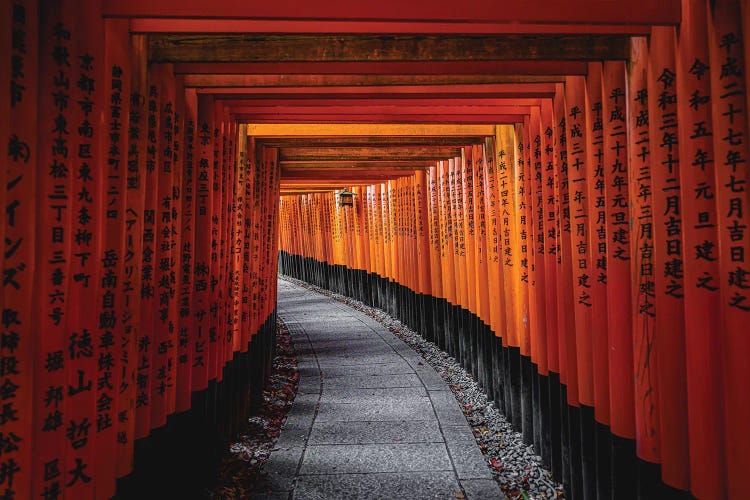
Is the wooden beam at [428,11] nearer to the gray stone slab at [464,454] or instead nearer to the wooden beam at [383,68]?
the wooden beam at [383,68]

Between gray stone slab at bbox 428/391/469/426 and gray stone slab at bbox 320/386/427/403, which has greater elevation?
gray stone slab at bbox 320/386/427/403

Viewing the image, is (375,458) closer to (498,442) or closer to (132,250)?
(498,442)

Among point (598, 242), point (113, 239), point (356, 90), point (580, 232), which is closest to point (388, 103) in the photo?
point (356, 90)

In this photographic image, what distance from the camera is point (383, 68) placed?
171 inches

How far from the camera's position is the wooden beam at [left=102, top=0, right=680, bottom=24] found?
9.78 ft

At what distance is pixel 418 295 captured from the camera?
42.9 ft

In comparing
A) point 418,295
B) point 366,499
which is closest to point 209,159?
point 366,499

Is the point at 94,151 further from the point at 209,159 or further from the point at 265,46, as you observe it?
the point at 209,159

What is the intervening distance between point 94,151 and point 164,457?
2.68 metres

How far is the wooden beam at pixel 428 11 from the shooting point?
2.98 meters

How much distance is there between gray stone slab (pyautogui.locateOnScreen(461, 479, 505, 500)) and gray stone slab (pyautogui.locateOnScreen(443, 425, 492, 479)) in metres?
0.09

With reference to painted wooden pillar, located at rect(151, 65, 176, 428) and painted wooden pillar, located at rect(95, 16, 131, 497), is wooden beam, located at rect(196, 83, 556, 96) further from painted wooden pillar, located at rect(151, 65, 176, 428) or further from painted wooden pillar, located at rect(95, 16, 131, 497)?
painted wooden pillar, located at rect(95, 16, 131, 497)

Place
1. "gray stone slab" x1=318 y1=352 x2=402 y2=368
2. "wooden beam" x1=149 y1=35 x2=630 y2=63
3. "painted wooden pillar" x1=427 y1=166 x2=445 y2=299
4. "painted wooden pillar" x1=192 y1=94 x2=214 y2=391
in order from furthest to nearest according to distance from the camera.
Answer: "painted wooden pillar" x1=427 y1=166 x2=445 y2=299, "gray stone slab" x1=318 y1=352 x2=402 y2=368, "painted wooden pillar" x1=192 y1=94 x2=214 y2=391, "wooden beam" x1=149 y1=35 x2=630 y2=63

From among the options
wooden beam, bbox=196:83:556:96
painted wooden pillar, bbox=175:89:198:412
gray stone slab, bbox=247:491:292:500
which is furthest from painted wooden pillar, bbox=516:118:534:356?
painted wooden pillar, bbox=175:89:198:412
